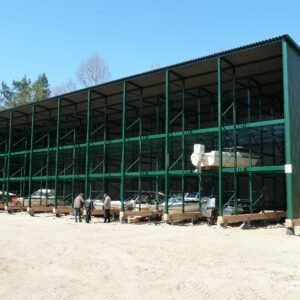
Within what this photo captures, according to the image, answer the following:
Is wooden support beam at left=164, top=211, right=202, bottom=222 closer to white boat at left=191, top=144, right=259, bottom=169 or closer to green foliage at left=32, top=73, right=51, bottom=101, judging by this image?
white boat at left=191, top=144, right=259, bottom=169

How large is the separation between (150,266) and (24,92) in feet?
216

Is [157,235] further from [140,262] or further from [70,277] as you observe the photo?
[70,277]

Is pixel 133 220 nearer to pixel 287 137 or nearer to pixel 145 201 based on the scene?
pixel 145 201

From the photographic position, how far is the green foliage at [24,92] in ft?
229

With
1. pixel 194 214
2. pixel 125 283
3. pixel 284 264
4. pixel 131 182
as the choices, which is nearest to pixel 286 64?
pixel 194 214

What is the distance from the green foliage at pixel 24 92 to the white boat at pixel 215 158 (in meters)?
51.7

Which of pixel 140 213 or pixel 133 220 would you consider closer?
pixel 133 220

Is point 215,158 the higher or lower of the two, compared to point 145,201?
higher

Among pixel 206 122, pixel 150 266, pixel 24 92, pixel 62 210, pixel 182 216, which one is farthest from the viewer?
pixel 24 92

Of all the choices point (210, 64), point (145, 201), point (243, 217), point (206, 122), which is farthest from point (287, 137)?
point (206, 122)

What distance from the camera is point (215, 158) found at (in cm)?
1942

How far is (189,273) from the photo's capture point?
851cm

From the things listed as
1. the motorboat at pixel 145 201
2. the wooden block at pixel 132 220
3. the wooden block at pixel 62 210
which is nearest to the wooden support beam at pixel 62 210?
the wooden block at pixel 62 210

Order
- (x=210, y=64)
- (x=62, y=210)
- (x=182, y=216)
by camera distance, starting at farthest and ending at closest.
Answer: (x=62, y=210) → (x=210, y=64) → (x=182, y=216)
